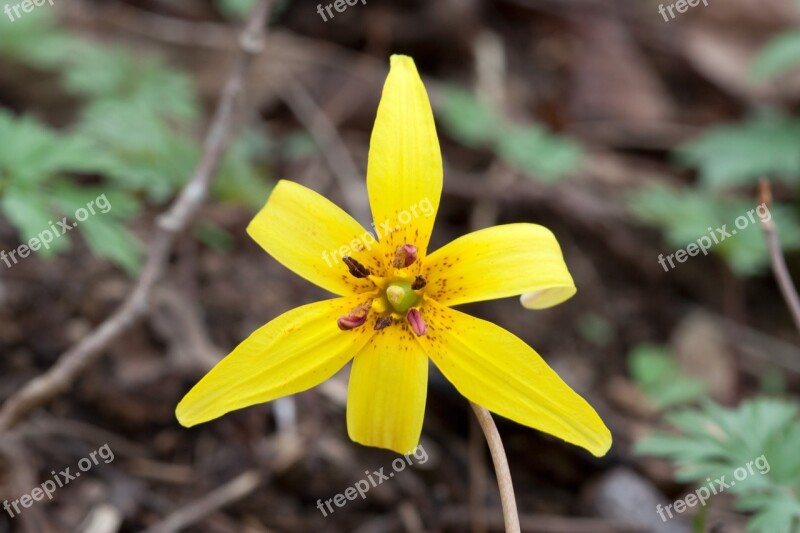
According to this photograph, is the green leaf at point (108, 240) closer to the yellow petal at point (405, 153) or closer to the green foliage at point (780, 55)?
the yellow petal at point (405, 153)

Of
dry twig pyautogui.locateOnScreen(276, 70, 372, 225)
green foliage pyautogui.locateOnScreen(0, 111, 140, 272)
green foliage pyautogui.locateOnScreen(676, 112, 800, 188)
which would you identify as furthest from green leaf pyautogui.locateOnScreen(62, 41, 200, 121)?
green foliage pyautogui.locateOnScreen(676, 112, 800, 188)

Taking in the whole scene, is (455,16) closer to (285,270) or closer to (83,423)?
(285,270)

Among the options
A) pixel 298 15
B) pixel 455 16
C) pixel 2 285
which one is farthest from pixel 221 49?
pixel 2 285

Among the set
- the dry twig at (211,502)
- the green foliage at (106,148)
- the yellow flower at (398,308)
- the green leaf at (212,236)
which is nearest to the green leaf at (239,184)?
the green foliage at (106,148)

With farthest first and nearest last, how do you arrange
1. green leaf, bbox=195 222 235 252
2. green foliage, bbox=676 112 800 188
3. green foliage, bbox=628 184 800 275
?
green foliage, bbox=676 112 800 188
green foliage, bbox=628 184 800 275
green leaf, bbox=195 222 235 252

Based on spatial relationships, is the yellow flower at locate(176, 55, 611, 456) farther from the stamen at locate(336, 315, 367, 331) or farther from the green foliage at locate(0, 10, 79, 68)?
the green foliage at locate(0, 10, 79, 68)

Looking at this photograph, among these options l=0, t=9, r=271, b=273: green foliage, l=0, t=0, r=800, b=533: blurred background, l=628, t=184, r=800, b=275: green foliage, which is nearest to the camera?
l=0, t=9, r=271, b=273: green foliage
